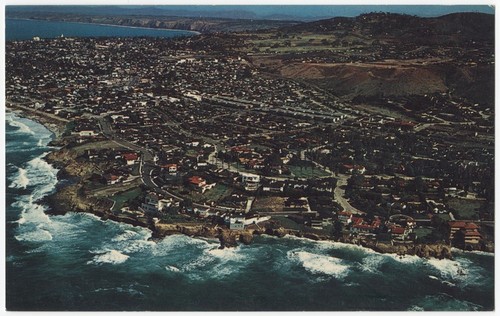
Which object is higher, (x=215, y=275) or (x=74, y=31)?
(x=74, y=31)

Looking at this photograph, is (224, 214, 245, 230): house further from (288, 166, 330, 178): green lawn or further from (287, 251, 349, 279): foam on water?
(288, 166, 330, 178): green lawn

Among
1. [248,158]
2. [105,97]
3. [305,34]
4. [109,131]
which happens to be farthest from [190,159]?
[305,34]

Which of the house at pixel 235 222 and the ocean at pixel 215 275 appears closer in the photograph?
the ocean at pixel 215 275

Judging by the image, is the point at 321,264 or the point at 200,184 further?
the point at 200,184

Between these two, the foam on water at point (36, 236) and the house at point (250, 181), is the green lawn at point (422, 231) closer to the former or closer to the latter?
the house at point (250, 181)

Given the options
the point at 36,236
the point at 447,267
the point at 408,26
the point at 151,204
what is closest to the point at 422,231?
the point at 447,267

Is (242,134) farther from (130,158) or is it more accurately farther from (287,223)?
(287,223)

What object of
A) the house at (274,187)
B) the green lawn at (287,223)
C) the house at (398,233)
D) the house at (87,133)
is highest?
the house at (87,133)

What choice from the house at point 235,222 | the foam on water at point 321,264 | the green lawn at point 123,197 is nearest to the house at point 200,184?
the green lawn at point 123,197
